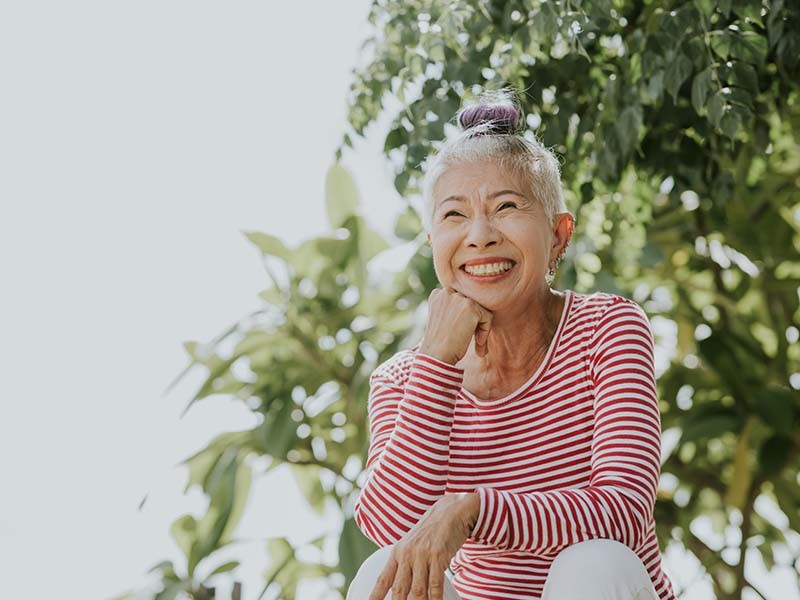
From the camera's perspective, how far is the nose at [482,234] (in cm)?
145

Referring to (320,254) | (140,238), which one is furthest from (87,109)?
(320,254)

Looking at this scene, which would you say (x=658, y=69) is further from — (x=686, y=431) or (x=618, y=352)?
(x=686, y=431)

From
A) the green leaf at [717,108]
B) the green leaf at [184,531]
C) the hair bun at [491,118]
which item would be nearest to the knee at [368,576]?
the hair bun at [491,118]

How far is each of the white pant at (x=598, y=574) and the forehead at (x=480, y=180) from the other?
486 mm

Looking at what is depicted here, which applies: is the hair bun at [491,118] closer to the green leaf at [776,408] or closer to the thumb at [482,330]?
the thumb at [482,330]

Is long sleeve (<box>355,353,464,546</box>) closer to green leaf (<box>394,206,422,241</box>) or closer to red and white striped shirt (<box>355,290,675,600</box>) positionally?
red and white striped shirt (<box>355,290,675,600</box>)

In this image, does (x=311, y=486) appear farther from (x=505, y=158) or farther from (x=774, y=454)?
(x=505, y=158)

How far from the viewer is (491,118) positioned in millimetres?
1524

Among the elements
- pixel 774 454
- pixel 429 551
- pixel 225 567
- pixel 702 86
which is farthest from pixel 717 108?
pixel 225 567

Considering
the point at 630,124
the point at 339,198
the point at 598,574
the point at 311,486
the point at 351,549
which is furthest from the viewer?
the point at 311,486

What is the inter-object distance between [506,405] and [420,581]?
0.34m

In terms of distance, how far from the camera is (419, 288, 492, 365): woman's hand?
142 centimetres

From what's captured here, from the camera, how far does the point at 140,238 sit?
3945mm

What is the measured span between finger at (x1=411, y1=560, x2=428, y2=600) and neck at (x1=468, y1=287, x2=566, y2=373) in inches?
15.2
